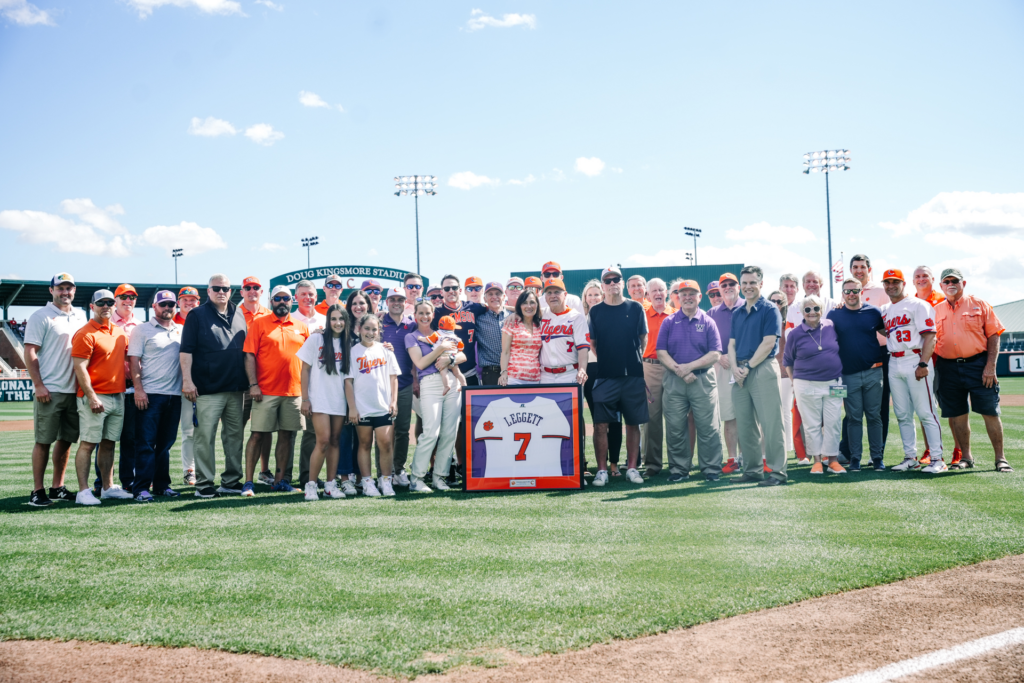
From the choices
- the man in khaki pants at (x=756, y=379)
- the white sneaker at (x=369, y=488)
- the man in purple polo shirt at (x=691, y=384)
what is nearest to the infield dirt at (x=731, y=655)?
the man in khaki pants at (x=756, y=379)

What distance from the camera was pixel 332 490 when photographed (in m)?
6.84

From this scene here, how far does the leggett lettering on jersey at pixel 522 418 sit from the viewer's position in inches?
285

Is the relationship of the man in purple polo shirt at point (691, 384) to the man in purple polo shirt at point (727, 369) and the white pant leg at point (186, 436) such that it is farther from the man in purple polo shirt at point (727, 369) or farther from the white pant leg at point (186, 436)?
the white pant leg at point (186, 436)

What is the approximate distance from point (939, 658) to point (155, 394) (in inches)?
271

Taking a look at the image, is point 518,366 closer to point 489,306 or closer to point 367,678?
point 489,306

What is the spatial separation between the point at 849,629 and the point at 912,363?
5273 millimetres

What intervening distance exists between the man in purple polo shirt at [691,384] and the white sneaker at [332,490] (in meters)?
3.36

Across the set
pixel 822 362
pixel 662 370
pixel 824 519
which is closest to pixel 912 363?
pixel 822 362

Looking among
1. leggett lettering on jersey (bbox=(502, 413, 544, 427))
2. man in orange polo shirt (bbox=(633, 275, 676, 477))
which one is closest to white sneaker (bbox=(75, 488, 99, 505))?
leggett lettering on jersey (bbox=(502, 413, 544, 427))

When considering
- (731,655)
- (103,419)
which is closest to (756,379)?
(731,655)

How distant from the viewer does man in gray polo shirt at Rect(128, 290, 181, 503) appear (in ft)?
23.3

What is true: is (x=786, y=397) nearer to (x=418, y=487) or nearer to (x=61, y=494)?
(x=418, y=487)

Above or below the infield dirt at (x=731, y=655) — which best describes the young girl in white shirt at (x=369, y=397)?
above

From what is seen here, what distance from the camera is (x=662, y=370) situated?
828 centimetres
